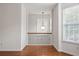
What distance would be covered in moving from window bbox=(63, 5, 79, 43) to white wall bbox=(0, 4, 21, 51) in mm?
2058

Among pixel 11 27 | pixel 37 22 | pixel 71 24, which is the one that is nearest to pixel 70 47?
pixel 71 24

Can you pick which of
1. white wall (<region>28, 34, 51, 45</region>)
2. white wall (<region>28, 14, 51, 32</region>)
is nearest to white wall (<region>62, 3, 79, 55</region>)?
white wall (<region>28, 34, 51, 45</region>)

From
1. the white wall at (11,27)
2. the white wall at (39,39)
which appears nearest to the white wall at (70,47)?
the white wall at (11,27)

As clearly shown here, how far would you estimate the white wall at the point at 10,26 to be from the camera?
527 centimetres

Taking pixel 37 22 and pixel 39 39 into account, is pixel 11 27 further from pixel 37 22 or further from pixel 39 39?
pixel 37 22

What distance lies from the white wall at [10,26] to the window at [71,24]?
2058 mm

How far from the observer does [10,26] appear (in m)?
5.30

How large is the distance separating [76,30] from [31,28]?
505 centimetres

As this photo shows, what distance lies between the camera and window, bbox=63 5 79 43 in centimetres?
447

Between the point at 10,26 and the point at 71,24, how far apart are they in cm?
270

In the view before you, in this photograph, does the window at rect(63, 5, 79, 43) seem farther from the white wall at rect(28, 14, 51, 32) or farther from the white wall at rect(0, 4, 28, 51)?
the white wall at rect(28, 14, 51, 32)

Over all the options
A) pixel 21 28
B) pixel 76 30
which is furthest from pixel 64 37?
pixel 21 28

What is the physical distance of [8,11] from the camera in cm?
532

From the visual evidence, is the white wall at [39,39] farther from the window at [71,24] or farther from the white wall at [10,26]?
the window at [71,24]
